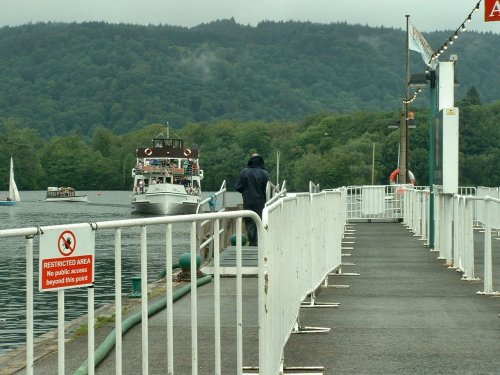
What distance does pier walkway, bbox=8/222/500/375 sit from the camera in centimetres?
651

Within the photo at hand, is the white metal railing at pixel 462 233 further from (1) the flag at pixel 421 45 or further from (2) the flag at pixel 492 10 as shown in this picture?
(1) the flag at pixel 421 45

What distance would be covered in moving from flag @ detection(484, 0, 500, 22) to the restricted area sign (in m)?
12.9

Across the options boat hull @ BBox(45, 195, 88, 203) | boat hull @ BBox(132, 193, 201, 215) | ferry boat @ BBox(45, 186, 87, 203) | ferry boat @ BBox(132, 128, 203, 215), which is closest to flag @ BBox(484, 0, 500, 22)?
boat hull @ BBox(132, 193, 201, 215)

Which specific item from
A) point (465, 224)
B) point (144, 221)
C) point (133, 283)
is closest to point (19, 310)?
point (144, 221)

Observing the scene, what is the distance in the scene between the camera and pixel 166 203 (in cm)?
10662

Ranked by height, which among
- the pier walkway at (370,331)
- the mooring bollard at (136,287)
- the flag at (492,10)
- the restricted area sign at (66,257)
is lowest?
the pier walkway at (370,331)

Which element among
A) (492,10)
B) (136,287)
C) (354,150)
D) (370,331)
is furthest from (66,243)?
(354,150)

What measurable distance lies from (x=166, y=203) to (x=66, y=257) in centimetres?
10242

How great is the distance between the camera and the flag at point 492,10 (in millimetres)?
16625

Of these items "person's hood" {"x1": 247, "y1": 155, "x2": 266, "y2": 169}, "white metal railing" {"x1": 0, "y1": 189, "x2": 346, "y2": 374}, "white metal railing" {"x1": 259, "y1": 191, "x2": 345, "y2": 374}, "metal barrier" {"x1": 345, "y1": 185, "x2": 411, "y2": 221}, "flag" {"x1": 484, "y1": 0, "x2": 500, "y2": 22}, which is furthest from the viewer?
"metal barrier" {"x1": 345, "y1": 185, "x2": 411, "y2": 221}

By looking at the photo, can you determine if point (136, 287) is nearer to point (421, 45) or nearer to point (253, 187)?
point (253, 187)

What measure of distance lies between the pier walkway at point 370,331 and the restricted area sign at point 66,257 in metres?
1.09

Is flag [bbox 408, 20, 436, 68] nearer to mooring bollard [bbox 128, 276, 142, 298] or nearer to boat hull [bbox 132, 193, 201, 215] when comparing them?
mooring bollard [bbox 128, 276, 142, 298]

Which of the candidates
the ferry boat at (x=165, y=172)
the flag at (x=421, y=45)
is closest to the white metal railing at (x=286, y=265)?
the flag at (x=421, y=45)
